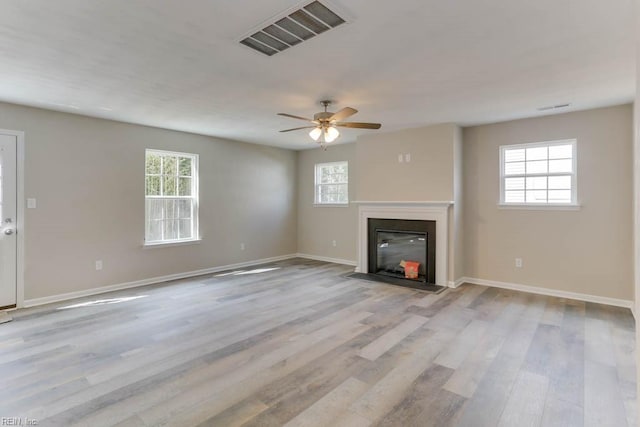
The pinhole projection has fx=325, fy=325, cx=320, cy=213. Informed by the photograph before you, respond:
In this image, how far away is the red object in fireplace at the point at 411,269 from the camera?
538 centimetres

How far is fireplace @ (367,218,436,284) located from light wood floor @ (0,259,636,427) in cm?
97

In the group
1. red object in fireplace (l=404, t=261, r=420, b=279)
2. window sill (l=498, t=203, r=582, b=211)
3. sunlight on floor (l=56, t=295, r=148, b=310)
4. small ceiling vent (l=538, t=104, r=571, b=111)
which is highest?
small ceiling vent (l=538, t=104, r=571, b=111)

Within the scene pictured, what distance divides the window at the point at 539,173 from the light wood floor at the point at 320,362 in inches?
56.6

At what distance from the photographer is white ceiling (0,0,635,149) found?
2.05m

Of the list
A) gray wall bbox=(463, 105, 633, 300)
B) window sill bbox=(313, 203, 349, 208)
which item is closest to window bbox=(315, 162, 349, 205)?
window sill bbox=(313, 203, 349, 208)

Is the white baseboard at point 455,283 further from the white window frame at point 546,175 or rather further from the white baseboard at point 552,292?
the white window frame at point 546,175

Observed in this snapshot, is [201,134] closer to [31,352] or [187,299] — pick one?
[187,299]

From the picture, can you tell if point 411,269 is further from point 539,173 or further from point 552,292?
point 539,173

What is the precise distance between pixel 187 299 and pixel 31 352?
1.69 meters

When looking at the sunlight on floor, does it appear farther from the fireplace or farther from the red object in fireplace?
the red object in fireplace

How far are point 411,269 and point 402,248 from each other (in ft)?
1.31

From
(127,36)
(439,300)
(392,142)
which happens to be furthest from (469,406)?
(392,142)

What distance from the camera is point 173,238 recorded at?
5.65 meters

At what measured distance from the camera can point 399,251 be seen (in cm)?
568
